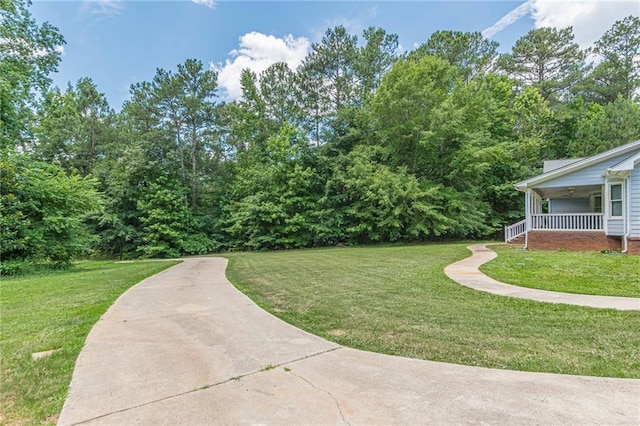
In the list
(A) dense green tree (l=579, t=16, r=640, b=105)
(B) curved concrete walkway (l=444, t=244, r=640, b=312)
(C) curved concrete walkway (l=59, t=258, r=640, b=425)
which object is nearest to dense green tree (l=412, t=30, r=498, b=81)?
(A) dense green tree (l=579, t=16, r=640, b=105)

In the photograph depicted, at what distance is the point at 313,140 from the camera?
86.6 ft

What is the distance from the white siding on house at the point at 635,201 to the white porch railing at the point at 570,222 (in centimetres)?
123

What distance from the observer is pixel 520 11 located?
18734mm

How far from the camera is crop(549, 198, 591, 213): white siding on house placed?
16575mm

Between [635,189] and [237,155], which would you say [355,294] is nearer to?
[635,189]

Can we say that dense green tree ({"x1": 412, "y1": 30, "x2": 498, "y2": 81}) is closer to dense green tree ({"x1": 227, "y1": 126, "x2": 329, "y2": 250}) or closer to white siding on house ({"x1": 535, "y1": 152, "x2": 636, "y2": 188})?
dense green tree ({"x1": 227, "y1": 126, "x2": 329, "y2": 250})

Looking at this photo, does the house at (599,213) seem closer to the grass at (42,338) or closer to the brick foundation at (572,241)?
the brick foundation at (572,241)

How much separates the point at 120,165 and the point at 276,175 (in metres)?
11.6

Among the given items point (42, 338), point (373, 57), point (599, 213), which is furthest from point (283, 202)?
point (42, 338)

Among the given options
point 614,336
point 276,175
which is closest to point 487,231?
point 276,175

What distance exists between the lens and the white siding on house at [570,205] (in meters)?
16.6

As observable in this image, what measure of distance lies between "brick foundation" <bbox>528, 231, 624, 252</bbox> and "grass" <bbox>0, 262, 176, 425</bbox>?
1408cm

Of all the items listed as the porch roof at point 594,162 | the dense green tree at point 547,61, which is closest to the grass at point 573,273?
the porch roof at point 594,162

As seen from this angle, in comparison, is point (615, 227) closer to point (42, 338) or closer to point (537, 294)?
point (537, 294)
